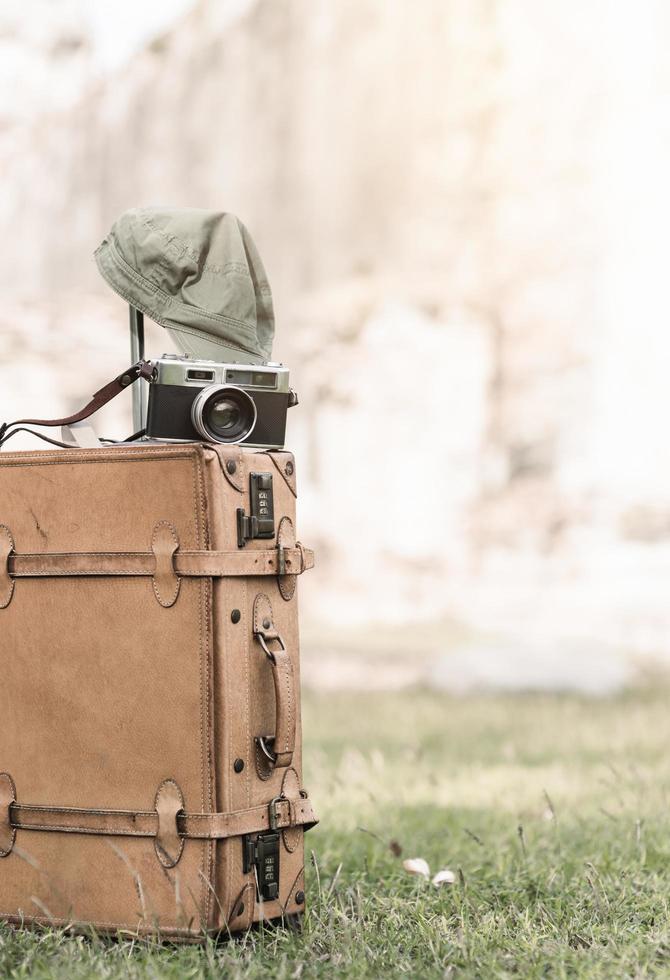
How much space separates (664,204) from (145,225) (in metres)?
7.76

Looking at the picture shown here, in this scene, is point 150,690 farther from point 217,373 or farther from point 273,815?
point 217,373

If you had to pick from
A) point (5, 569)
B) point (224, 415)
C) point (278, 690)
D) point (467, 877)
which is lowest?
point (467, 877)

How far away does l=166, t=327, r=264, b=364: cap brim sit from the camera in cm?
245

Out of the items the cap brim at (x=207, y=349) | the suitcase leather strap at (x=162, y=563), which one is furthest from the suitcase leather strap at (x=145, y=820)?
the cap brim at (x=207, y=349)

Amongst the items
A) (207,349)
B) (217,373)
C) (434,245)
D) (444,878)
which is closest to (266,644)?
(217,373)

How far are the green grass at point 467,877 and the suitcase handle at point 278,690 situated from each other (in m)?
0.30

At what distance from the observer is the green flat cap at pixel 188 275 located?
8.07 ft

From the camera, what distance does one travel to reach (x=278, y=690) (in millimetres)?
2180

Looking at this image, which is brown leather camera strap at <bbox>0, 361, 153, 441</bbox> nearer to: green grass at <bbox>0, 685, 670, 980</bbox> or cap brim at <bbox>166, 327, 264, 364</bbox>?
cap brim at <bbox>166, 327, 264, 364</bbox>

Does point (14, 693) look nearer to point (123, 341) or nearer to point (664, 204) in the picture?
point (123, 341)

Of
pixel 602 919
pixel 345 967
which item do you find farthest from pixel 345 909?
pixel 602 919

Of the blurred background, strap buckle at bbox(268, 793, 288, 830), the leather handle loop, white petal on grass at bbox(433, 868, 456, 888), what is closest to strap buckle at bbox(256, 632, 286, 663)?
strap buckle at bbox(268, 793, 288, 830)

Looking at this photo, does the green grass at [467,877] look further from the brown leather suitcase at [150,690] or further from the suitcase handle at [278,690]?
the suitcase handle at [278,690]

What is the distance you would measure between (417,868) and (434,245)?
7558 mm
